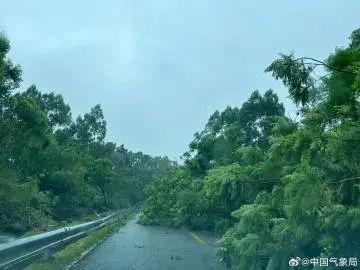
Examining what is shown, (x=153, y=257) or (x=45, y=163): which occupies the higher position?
(x=45, y=163)

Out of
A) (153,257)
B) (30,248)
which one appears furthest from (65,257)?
(153,257)

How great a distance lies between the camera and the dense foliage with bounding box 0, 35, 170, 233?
1091 inches

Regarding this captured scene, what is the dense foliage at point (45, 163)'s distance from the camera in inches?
1091

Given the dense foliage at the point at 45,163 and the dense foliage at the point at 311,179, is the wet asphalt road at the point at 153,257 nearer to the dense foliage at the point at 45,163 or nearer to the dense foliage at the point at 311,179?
the dense foliage at the point at 311,179

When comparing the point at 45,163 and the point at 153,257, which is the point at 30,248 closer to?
the point at 153,257

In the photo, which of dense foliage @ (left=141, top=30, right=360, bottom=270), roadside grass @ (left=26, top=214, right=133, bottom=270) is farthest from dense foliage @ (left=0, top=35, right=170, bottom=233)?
dense foliage @ (left=141, top=30, right=360, bottom=270)

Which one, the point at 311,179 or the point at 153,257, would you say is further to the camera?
the point at 153,257

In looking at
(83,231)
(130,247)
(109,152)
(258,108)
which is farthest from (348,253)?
(109,152)

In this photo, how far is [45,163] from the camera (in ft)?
158

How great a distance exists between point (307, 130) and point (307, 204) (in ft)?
7.04

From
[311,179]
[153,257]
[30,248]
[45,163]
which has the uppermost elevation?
[45,163]

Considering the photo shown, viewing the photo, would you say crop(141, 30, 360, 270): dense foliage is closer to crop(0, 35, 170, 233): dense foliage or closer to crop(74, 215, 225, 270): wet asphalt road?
crop(74, 215, 225, 270): wet asphalt road

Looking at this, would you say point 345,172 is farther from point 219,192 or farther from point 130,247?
point 130,247

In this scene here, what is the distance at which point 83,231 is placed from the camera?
31.7 m
